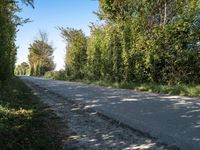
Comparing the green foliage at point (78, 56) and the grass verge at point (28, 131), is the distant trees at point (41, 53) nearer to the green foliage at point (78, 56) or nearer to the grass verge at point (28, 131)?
the green foliage at point (78, 56)

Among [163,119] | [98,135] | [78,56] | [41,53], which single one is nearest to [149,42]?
[163,119]

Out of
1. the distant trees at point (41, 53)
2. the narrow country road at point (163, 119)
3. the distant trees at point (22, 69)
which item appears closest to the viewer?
the narrow country road at point (163, 119)

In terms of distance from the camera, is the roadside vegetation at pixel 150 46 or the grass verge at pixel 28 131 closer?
the grass verge at pixel 28 131

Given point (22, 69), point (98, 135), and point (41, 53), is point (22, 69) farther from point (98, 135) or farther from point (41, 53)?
point (98, 135)

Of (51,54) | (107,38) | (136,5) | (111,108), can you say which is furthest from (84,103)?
(51,54)

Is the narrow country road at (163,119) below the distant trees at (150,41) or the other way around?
below

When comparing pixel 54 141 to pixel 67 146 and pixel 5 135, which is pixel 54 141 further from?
pixel 5 135

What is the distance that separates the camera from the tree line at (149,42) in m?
24.5

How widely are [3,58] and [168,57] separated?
37.2 feet

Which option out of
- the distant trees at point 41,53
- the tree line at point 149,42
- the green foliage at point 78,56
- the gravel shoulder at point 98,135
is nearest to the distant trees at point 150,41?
the tree line at point 149,42

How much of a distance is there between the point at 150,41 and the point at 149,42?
3.9 inches

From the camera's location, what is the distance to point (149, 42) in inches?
1024

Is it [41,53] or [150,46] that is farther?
[41,53]

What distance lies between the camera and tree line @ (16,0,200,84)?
24469mm
